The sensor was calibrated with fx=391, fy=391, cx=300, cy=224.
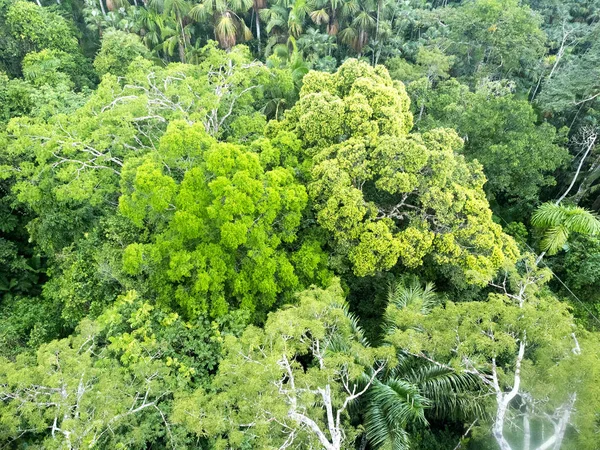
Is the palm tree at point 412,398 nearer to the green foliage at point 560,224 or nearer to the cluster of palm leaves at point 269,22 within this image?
the green foliage at point 560,224

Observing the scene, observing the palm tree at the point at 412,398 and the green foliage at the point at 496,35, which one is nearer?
the palm tree at the point at 412,398

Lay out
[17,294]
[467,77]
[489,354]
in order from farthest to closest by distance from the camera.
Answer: [467,77]
[17,294]
[489,354]

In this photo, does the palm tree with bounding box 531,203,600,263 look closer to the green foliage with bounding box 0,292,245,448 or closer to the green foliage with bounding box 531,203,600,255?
the green foliage with bounding box 531,203,600,255

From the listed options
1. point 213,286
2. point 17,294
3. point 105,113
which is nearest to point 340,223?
point 213,286

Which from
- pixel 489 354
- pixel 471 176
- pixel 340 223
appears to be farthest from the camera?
pixel 471 176

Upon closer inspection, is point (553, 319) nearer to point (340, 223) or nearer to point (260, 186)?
point (340, 223)

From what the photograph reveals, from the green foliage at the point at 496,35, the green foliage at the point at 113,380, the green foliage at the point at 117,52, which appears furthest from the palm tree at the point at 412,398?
the green foliage at the point at 117,52

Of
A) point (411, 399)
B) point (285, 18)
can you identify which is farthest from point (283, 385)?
point (285, 18)
